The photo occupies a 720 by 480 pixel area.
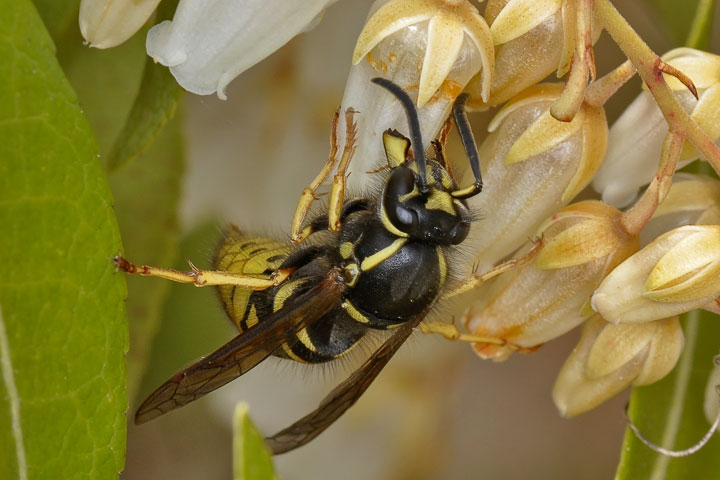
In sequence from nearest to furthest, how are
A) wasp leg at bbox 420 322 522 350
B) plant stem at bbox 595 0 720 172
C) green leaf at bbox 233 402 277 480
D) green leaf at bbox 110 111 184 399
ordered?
green leaf at bbox 233 402 277 480, plant stem at bbox 595 0 720 172, wasp leg at bbox 420 322 522 350, green leaf at bbox 110 111 184 399

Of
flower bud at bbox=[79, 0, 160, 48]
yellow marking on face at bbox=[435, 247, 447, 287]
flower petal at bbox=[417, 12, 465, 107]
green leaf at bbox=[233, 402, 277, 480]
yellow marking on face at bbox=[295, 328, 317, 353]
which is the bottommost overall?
yellow marking on face at bbox=[435, 247, 447, 287]

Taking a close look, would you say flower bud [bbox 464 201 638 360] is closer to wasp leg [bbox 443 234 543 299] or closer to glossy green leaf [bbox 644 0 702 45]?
wasp leg [bbox 443 234 543 299]

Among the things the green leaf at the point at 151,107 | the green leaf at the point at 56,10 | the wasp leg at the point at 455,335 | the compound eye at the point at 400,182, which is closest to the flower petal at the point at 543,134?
the compound eye at the point at 400,182

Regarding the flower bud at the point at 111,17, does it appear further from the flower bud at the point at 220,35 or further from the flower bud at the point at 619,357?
the flower bud at the point at 619,357

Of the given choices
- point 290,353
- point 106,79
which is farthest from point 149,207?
point 290,353

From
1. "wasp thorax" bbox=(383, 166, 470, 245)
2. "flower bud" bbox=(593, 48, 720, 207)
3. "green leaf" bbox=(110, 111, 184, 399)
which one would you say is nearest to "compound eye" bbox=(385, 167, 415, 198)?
"wasp thorax" bbox=(383, 166, 470, 245)

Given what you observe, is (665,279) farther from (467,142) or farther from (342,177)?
(342,177)

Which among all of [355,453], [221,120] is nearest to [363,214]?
[221,120]

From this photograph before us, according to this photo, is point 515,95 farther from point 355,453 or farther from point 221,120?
point 355,453
